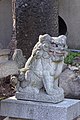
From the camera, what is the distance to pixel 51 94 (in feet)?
14.8

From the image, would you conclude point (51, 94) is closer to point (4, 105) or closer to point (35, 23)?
point (4, 105)

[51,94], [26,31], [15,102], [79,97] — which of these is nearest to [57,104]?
[51,94]

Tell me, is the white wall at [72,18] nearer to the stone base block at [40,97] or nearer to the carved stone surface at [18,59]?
the carved stone surface at [18,59]

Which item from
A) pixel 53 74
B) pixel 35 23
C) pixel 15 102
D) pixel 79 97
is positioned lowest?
pixel 79 97

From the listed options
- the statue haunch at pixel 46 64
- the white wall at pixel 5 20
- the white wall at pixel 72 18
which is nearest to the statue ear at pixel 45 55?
the statue haunch at pixel 46 64

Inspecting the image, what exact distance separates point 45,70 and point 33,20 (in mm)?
3055

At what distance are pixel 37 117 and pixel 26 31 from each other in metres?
3.24

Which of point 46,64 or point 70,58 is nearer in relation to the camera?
point 46,64

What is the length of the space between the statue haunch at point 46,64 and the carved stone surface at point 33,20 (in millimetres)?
2915

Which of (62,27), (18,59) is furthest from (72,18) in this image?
(18,59)

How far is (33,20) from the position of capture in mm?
7484

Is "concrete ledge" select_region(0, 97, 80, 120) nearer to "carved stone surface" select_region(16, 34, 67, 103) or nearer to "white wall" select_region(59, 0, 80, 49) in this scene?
"carved stone surface" select_region(16, 34, 67, 103)

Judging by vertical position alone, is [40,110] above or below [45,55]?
below

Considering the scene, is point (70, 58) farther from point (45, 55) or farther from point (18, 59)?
point (45, 55)
